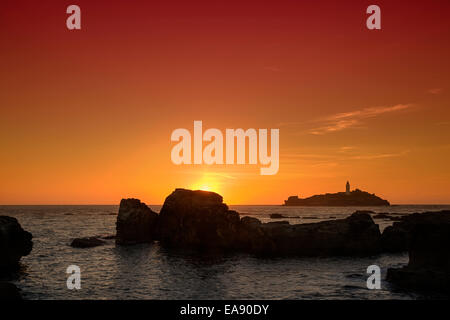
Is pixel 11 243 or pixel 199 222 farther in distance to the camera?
pixel 199 222

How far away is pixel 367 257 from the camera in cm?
4991

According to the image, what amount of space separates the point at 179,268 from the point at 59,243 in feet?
113

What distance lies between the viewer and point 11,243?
40281 millimetres

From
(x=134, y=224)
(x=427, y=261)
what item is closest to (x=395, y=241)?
(x=427, y=261)

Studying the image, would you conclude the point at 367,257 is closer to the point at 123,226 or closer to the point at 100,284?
the point at 100,284

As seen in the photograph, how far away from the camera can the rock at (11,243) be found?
38656 mm

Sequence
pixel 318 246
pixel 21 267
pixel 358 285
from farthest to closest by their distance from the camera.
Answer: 1. pixel 318 246
2. pixel 21 267
3. pixel 358 285

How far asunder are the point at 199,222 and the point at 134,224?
571 inches

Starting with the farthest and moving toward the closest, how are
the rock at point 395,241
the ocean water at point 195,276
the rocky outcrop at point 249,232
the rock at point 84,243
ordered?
the rock at point 84,243 → the rock at point 395,241 → the rocky outcrop at point 249,232 → the ocean water at point 195,276

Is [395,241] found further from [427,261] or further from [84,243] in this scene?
[84,243]

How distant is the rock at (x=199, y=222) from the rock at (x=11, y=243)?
27174mm

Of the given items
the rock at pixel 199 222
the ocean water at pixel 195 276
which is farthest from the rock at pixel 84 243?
the rock at pixel 199 222

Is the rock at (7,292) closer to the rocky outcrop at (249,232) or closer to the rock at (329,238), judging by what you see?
the rocky outcrop at (249,232)
